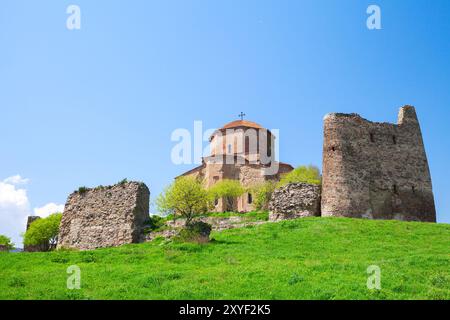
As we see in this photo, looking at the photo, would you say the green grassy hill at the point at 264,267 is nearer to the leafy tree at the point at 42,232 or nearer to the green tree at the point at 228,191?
the leafy tree at the point at 42,232

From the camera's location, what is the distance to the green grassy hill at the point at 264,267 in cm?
1024

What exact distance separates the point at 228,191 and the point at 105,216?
16677 mm

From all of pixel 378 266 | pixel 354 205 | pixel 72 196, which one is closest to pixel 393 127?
pixel 354 205

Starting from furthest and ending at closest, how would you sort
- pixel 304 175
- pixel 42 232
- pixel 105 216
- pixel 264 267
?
pixel 304 175
pixel 42 232
pixel 105 216
pixel 264 267

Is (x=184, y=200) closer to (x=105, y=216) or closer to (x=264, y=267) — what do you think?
(x=105, y=216)

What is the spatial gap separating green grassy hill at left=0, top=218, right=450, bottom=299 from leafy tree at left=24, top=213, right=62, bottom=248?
16.4 meters

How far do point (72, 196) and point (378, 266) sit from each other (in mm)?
20487

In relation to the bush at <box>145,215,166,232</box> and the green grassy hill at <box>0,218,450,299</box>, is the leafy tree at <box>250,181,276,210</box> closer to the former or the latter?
the bush at <box>145,215,166,232</box>

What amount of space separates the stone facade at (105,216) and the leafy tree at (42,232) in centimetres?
837

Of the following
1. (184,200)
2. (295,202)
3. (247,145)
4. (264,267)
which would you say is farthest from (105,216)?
(247,145)

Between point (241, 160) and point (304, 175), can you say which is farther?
point (241, 160)

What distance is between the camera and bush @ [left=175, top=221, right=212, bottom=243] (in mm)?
18511

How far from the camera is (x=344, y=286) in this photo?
1027 cm

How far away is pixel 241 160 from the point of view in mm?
46938
